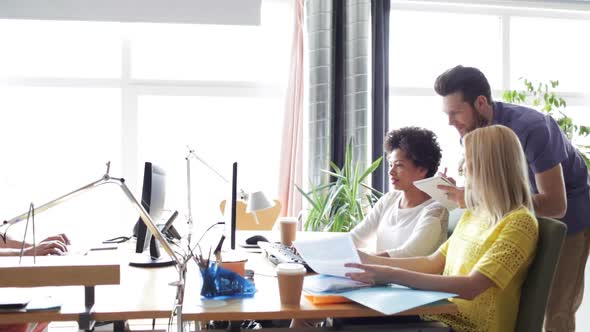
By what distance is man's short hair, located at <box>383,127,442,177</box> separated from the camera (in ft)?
6.79

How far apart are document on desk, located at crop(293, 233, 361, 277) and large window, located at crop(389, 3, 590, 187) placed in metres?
2.85

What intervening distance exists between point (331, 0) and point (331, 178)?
1235mm

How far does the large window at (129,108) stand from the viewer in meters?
3.96

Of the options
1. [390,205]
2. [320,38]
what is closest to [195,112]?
[320,38]

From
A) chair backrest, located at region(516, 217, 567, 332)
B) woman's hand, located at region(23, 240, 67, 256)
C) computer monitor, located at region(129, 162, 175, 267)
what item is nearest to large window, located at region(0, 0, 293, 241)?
computer monitor, located at region(129, 162, 175, 267)

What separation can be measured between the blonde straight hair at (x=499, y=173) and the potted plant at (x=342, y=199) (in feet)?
6.53

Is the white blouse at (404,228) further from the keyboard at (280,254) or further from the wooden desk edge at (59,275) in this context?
the wooden desk edge at (59,275)

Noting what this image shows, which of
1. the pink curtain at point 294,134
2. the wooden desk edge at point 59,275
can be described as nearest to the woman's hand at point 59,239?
the wooden desk edge at point 59,275

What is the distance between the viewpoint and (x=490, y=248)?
1392 mm

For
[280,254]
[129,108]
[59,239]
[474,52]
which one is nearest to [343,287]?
[280,254]

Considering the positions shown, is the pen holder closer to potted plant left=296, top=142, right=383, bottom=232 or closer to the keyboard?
the keyboard

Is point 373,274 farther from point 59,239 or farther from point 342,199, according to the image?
point 342,199

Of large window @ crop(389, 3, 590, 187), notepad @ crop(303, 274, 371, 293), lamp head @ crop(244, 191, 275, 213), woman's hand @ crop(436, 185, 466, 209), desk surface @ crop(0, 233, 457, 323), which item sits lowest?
desk surface @ crop(0, 233, 457, 323)

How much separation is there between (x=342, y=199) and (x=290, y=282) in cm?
228
